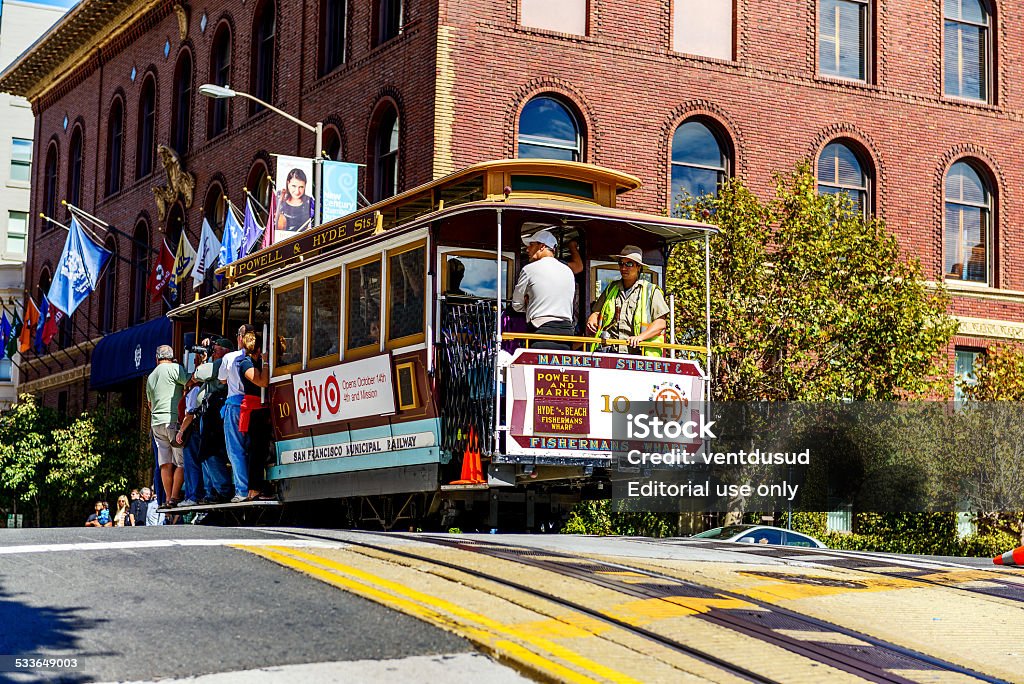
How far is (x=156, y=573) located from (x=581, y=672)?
357cm

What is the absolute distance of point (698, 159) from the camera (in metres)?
30.7

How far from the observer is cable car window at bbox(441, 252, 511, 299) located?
1523 centimetres

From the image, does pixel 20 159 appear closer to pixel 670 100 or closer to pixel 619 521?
pixel 670 100

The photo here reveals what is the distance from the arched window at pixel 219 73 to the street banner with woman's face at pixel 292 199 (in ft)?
35.6

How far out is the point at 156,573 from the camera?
9.83 m

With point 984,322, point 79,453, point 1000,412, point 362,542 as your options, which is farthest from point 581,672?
point 79,453

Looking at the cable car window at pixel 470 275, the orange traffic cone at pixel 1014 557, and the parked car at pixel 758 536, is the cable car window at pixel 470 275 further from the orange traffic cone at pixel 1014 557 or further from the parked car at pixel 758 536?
the parked car at pixel 758 536

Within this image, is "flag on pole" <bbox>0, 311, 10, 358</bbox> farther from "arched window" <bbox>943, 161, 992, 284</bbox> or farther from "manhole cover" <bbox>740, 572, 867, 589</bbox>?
"manhole cover" <bbox>740, 572, 867, 589</bbox>

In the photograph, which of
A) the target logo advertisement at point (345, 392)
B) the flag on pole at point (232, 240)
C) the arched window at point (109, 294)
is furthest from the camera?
the arched window at point (109, 294)

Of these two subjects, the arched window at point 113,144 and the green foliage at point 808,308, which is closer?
the green foliage at point 808,308

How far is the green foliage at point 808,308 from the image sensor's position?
24.8m

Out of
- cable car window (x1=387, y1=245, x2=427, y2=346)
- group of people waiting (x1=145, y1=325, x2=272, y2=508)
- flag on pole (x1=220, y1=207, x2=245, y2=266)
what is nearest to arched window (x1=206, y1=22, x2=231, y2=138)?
flag on pole (x1=220, y1=207, x2=245, y2=266)

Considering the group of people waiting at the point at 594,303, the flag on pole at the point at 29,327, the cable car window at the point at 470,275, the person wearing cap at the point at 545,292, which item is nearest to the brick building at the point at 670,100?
the flag on pole at the point at 29,327

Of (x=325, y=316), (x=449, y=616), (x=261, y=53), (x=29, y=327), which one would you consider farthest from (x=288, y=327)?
(x=29, y=327)
